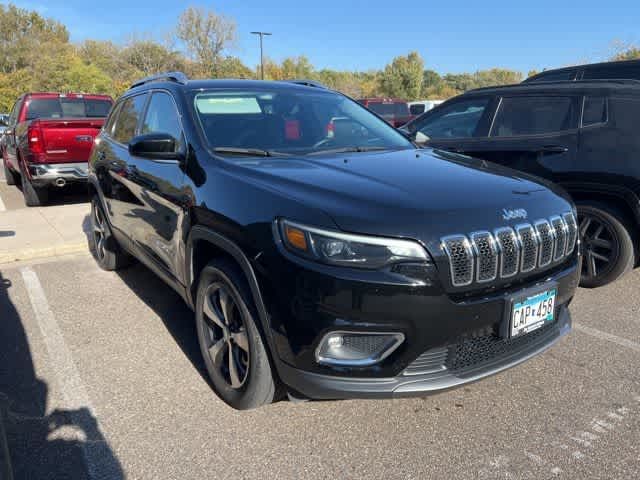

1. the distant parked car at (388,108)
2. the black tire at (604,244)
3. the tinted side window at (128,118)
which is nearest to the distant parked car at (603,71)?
the black tire at (604,244)

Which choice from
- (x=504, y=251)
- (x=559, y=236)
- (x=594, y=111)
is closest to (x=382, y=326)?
(x=504, y=251)

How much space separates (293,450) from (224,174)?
139cm

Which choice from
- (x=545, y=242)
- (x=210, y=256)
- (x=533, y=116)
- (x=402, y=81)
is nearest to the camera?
(x=545, y=242)

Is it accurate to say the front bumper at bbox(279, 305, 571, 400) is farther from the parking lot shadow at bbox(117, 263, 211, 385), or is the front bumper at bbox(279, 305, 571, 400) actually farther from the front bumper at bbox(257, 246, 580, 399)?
the parking lot shadow at bbox(117, 263, 211, 385)

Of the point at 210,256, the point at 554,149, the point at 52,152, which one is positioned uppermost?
the point at 554,149

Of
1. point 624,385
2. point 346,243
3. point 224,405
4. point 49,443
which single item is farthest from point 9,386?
point 624,385

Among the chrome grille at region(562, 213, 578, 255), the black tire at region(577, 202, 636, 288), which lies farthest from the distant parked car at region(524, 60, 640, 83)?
the chrome grille at region(562, 213, 578, 255)

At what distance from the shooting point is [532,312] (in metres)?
2.35

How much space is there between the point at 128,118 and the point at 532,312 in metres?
3.56

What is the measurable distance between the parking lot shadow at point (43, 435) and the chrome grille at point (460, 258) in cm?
169

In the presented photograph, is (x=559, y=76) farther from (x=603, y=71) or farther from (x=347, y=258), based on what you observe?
(x=347, y=258)

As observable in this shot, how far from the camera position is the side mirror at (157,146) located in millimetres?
2967

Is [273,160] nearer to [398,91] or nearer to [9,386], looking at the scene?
[9,386]

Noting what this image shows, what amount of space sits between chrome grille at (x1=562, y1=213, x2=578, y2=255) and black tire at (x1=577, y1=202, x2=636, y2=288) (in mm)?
1679
